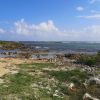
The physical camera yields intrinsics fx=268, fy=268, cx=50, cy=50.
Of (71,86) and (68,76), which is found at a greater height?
(68,76)

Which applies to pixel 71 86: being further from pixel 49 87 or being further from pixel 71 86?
pixel 49 87

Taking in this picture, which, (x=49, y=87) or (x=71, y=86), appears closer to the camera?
(x=49, y=87)

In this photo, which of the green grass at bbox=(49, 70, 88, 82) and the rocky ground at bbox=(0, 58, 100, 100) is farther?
the green grass at bbox=(49, 70, 88, 82)

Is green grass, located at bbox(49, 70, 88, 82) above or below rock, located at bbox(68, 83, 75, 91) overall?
above

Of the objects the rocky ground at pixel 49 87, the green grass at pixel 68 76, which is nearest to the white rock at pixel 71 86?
the rocky ground at pixel 49 87

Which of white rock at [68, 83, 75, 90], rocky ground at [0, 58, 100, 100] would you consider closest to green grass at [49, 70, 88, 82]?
rocky ground at [0, 58, 100, 100]

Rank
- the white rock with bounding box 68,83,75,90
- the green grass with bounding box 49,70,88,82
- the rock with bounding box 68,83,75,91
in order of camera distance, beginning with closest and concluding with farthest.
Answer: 1. the rock with bounding box 68,83,75,91
2. the white rock with bounding box 68,83,75,90
3. the green grass with bounding box 49,70,88,82

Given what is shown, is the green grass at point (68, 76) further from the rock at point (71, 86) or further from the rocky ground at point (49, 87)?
the rock at point (71, 86)

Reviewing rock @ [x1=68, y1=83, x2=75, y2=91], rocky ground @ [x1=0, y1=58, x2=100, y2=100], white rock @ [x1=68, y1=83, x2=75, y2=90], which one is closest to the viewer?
rocky ground @ [x1=0, y1=58, x2=100, y2=100]

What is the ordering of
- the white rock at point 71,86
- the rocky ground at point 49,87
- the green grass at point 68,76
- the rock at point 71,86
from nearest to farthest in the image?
the rocky ground at point 49,87 → the rock at point 71,86 → the white rock at point 71,86 → the green grass at point 68,76

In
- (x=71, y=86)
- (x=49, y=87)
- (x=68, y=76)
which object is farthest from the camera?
(x=68, y=76)

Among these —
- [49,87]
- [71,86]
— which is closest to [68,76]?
[71,86]

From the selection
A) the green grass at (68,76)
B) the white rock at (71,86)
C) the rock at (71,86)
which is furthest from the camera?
the green grass at (68,76)

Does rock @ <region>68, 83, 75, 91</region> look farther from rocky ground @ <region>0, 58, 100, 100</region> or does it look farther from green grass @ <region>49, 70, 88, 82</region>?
green grass @ <region>49, 70, 88, 82</region>
